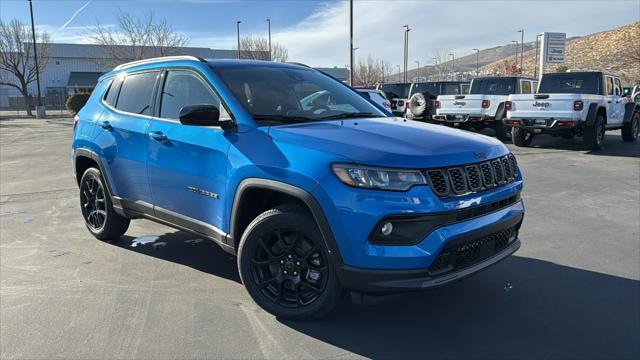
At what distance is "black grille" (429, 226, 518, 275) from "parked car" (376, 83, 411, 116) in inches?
631

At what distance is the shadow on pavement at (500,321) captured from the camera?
3.05 m

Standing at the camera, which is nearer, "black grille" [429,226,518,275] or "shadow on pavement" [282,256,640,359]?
"black grille" [429,226,518,275]

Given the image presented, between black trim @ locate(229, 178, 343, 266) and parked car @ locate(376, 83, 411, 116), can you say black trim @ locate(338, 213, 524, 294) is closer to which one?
black trim @ locate(229, 178, 343, 266)

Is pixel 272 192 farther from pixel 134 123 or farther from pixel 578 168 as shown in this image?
pixel 578 168

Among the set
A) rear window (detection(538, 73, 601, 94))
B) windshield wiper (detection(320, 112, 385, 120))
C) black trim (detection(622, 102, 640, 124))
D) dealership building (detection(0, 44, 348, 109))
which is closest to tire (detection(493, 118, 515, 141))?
rear window (detection(538, 73, 601, 94))

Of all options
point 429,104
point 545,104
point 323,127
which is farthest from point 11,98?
point 323,127

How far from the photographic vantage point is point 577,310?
3.57 m

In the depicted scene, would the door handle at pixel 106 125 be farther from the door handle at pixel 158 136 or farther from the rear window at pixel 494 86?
the rear window at pixel 494 86

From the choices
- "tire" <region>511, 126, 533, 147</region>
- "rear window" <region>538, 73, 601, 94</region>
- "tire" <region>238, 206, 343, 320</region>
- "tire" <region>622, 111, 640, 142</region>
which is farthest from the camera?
"tire" <region>622, 111, 640, 142</region>

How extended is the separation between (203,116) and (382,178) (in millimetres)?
1367

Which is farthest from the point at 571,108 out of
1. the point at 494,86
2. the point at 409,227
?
the point at 409,227

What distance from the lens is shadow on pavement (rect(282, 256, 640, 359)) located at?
3.05 metres

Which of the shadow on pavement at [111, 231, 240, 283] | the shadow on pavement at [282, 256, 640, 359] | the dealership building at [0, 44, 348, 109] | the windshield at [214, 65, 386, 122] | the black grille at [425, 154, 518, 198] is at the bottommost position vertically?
the shadow on pavement at [282, 256, 640, 359]

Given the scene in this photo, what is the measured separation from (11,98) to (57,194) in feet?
205
